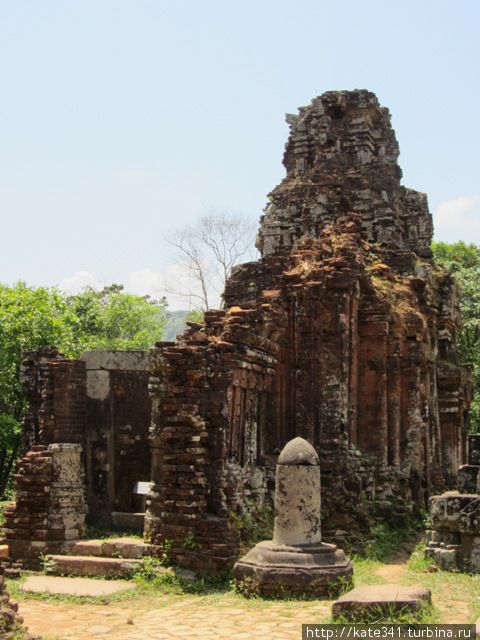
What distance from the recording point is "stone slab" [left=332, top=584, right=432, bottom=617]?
9.31m

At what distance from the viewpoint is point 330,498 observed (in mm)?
15508

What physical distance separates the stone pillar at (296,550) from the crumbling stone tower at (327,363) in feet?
3.71

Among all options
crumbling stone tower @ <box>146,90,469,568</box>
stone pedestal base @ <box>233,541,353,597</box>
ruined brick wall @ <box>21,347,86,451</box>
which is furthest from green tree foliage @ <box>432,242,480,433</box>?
stone pedestal base @ <box>233,541,353,597</box>

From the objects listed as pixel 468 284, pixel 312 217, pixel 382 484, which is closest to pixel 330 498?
pixel 382 484

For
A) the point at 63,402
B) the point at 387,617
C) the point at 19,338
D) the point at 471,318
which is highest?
the point at 471,318

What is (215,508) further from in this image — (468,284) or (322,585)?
(468,284)

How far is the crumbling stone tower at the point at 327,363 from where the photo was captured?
13.6 meters

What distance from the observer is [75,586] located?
1262 cm

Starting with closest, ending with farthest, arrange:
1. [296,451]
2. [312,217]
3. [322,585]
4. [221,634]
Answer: [221,634], [322,585], [296,451], [312,217]

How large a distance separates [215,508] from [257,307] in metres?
4.34

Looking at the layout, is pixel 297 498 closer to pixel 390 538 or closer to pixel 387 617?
pixel 387 617

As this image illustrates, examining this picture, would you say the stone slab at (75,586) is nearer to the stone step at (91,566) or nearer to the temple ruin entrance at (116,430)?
the stone step at (91,566)

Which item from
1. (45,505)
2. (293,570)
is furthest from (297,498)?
(45,505)

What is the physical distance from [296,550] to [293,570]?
36cm
